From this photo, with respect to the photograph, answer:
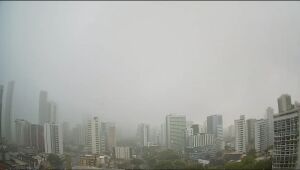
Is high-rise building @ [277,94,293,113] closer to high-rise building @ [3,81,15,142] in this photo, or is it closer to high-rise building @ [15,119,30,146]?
high-rise building @ [15,119,30,146]

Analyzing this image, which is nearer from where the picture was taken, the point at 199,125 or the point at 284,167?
the point at 284,167

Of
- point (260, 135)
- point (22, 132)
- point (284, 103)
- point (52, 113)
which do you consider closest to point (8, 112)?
point (22, 132)

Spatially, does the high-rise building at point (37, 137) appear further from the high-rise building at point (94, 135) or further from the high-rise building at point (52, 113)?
the high-rise building at point (94, 135)

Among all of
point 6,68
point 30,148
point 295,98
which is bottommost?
point 30,148

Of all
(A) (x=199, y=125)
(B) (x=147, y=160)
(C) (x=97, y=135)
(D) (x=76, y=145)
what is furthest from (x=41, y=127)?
(A) (x=199, y=125)

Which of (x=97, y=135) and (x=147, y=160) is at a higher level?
(x=97, y=135)

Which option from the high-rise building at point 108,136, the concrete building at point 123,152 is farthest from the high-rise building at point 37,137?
the concrete building at point 123,152

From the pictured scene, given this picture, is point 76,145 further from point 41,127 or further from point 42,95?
point 42,95
